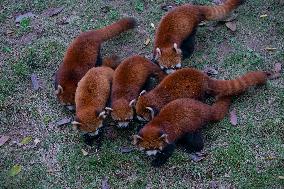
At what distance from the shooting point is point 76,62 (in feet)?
19.3

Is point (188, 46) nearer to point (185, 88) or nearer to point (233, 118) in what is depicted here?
point (185, 88)

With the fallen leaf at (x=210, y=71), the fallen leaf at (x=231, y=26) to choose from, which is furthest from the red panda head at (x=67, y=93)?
the fallen leaf at (x=231, y=26)

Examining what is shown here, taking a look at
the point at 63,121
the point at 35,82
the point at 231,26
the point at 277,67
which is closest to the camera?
the point at 63,121

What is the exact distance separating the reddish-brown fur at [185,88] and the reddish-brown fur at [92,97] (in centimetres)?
46

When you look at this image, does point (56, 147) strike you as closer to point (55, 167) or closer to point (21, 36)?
point (55, 167)

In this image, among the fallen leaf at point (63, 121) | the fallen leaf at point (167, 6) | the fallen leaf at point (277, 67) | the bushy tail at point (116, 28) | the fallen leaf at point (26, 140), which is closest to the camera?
the fallen leaf at point (26, 140)

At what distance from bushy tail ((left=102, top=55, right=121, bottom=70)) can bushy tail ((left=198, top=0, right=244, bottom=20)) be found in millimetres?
1361

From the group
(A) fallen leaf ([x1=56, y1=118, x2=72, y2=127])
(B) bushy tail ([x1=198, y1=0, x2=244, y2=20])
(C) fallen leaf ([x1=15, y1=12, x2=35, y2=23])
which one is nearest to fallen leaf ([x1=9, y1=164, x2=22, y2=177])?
(A) fallen leaf ([x1=56, y1=118, x2=72, y2=127])

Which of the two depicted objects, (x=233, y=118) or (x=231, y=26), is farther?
(x=231, y=26)

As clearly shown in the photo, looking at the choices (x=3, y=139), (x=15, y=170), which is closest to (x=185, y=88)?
(x=15, y=170)

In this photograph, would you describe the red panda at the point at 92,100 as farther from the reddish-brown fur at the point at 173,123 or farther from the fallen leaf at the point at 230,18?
the fallen leaf at the point at 230,18

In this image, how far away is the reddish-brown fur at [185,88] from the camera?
17.5 ft

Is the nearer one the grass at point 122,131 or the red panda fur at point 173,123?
the red panda fur at point 173,123

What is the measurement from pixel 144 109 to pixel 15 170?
64.9 inches
